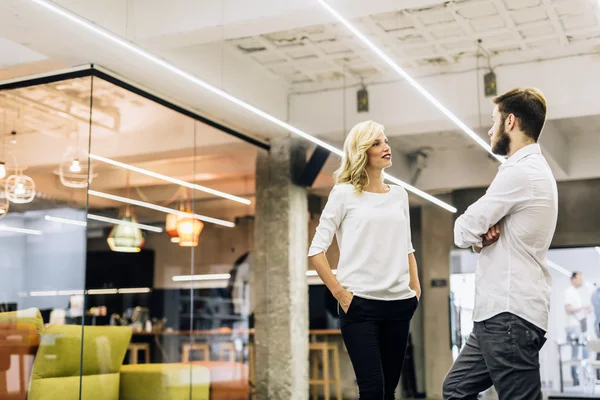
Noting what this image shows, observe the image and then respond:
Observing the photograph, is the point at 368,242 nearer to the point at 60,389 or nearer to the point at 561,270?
the point at 60,389

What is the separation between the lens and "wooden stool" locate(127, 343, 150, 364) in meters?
6.20

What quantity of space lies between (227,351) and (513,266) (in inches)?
203

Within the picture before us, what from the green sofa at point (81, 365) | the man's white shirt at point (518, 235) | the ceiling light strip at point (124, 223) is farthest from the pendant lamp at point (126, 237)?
the man's white shirt at point (518, 235)

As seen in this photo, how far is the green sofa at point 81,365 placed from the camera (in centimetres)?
537

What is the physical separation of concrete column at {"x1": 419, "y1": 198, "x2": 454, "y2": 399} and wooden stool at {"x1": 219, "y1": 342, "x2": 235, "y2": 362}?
1.94m

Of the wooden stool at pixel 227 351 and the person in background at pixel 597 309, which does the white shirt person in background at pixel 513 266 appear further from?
the person in background at pixel 597 309

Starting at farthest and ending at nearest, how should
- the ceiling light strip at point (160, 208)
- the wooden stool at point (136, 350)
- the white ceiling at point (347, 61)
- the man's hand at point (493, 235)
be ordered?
the wooden stool at point (136, 350), the ceiling light strip at point (160, 208), the white ceiling at point (347, 61), the man's hand at point (493, 235)

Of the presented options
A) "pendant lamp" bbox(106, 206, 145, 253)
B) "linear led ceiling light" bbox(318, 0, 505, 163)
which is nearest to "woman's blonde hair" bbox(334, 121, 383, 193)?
"linear led ceiling light" bbox(318, 0, 505, 163)

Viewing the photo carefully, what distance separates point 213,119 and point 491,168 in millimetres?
2762

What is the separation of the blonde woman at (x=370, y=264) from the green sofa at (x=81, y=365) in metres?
3.21

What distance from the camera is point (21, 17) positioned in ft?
15.2

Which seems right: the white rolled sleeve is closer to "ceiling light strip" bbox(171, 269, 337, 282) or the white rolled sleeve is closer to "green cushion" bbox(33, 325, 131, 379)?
"green cushion" bbox(33, 325, 131, 379)

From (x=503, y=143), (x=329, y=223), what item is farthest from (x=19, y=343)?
(x=503, y=143)

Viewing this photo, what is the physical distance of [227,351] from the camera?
732 centimetres
